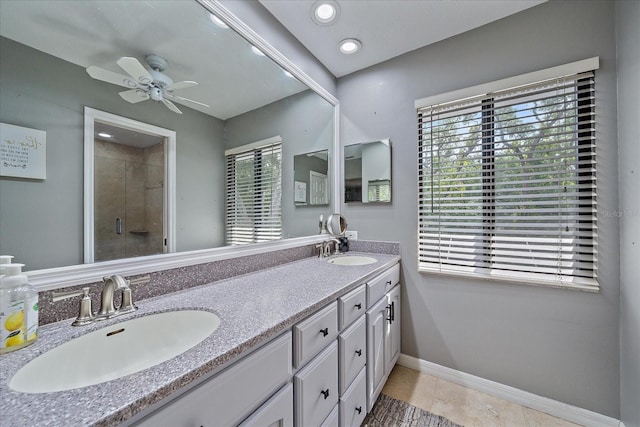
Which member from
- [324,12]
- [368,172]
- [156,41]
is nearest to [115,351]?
[156,41]

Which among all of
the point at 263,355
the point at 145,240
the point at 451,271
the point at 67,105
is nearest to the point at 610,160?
the point at 451,271

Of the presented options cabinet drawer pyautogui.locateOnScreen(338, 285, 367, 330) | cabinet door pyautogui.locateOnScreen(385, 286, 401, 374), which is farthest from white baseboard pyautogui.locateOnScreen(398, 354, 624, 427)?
cabinet drawer pyautogui.locateOnScreen(338, 285, 367, 330)

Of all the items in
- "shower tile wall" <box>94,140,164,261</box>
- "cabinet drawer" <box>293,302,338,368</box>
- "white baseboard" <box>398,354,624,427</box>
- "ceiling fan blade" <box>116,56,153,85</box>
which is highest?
"ceiling fan blade" <box>116,56,153,85</box>

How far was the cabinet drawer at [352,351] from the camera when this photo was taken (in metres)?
1.09

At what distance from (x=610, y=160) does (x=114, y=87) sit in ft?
7.63

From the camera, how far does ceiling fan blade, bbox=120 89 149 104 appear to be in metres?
0.91

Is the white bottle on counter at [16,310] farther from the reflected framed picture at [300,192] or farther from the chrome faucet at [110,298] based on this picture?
the reflected framed picture at [300,192]

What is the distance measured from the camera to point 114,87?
34.8 inches

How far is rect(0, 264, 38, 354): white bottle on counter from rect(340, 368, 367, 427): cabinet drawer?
110 centimetres

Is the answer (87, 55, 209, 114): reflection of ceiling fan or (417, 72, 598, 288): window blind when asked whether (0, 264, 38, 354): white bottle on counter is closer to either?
(87, 55, 209, 114): reflection of ceiling fan

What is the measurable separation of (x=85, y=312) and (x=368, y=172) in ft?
5.97

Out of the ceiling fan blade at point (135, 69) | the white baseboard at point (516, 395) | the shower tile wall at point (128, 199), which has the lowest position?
the white baseboard at point (516, 395)

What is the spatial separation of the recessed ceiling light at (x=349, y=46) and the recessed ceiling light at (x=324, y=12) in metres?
0.22

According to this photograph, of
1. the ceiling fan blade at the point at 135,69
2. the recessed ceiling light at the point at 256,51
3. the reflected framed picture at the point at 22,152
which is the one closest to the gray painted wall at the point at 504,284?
the recessed ceiling light at the point at 256,51
